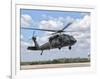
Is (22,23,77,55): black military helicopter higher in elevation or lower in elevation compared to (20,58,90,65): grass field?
higher

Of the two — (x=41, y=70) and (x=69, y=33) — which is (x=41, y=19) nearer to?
(x=69, y=33)

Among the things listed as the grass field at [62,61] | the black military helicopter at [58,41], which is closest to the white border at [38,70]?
the grass field at [62,61]

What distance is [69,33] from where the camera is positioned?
2.06 meters

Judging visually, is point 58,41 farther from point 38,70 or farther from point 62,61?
point 38,70

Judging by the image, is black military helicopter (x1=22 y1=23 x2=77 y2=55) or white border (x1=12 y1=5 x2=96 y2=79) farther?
black military helicopter (x1=22 y1=23 x2=77 y2=55)

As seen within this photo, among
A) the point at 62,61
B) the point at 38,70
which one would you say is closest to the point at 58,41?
the point at 62,61

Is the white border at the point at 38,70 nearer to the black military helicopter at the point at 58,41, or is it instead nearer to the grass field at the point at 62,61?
the grass field at the point at 62,61

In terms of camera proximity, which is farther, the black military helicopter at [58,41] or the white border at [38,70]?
the black military helicopter at [58,41]

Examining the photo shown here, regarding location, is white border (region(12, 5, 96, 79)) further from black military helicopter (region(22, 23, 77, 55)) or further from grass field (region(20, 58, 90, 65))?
black military helicopter (region(22, 23, 77, 55))

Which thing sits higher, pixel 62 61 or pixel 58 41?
pixel 58 41

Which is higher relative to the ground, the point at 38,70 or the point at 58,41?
the point at 58,41

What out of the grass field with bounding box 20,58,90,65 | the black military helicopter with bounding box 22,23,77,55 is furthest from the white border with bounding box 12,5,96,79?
the black military helicopter with bounding box 22,23,77,55

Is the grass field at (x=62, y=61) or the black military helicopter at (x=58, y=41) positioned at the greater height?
the black military helicopter at (x=58, y=41)
